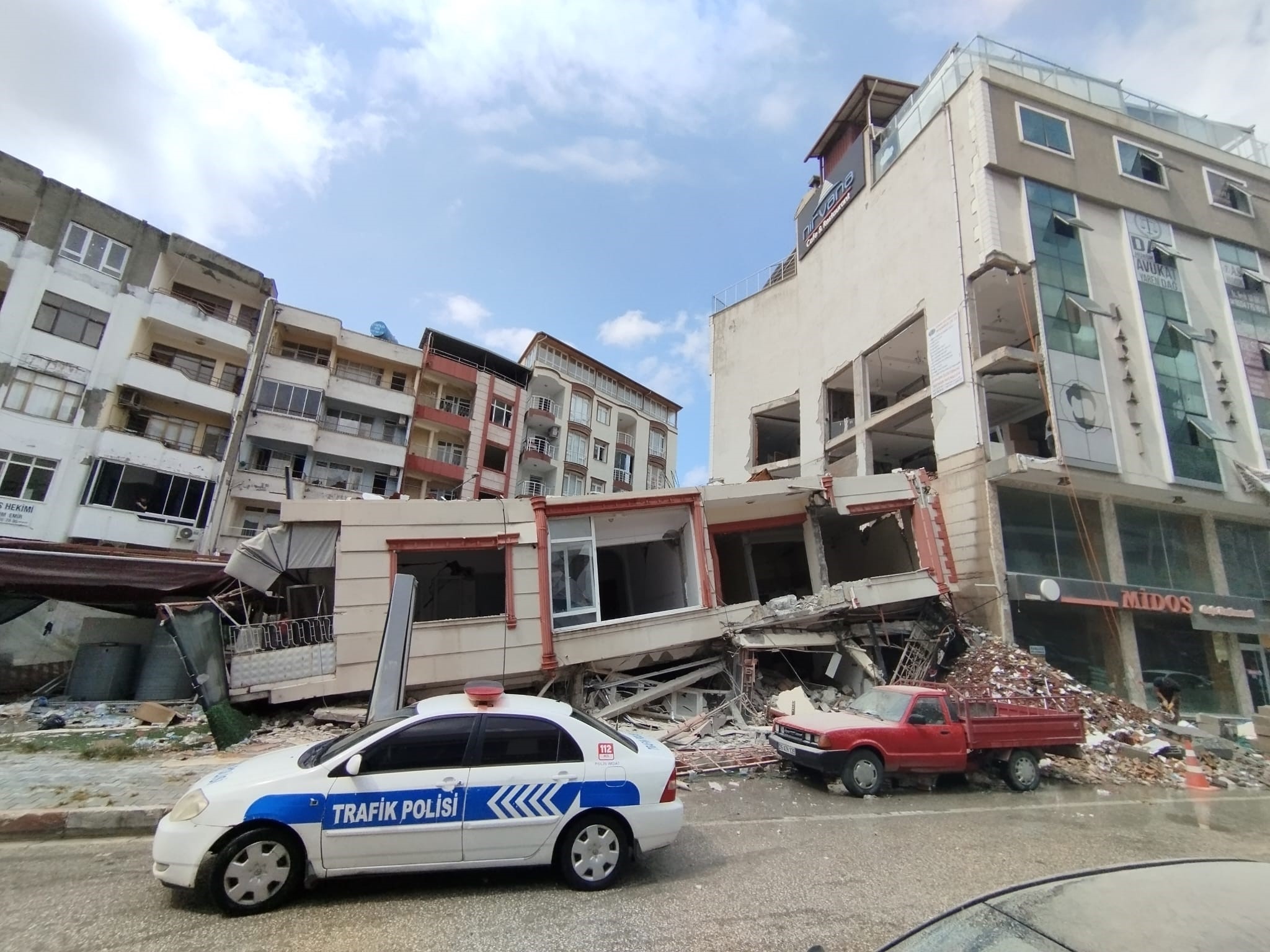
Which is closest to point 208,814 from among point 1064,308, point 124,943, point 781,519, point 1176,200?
point 124,943

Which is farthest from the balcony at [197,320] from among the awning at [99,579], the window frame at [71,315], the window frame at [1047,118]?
the window frame at [1047,118]

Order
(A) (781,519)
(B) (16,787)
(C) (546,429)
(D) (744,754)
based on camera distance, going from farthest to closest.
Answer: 1. (C) (546,429)
2. (A) (781,519)
3. (D) (744,754)
4. (B) (16,787)

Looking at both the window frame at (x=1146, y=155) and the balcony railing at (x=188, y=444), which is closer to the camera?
the balcony railing at (x=188, y=444)

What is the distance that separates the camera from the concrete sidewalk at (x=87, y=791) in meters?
6.36

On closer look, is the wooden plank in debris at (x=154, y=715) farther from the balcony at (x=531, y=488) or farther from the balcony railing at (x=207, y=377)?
the balcony at (x=531, y=488)

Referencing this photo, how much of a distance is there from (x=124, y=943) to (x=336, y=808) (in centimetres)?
140

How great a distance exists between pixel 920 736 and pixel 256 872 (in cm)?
873

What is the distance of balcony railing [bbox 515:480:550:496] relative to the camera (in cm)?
3506

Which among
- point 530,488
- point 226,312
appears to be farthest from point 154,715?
point 530,488

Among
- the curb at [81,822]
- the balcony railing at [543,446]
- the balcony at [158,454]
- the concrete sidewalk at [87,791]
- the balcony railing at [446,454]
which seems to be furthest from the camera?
the balcony railing at [543,446]

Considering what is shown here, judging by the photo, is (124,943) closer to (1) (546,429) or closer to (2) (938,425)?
(2) (938,425)

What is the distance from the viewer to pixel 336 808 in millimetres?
4727

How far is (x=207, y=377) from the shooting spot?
25406 mm

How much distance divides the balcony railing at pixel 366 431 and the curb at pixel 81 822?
77.4ft
